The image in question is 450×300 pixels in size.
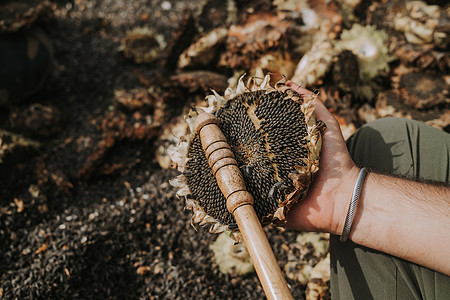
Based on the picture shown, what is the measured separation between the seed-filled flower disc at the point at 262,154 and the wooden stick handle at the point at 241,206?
137 millimetres

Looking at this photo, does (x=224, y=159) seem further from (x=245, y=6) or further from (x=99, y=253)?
(x=245, y=6)

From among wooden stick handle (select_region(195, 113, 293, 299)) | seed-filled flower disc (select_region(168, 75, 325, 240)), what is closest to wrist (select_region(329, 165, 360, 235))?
seed-filled flower disc (select_region(168, 75, 325, 240))

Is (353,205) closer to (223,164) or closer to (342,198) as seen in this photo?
(342,198)

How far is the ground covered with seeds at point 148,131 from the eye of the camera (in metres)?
2.95

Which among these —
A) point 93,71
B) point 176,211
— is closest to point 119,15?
point 93,71

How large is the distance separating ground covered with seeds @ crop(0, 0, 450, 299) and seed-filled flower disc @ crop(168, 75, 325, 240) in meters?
0.69

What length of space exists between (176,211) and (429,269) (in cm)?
236

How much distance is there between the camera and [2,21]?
3.54 m

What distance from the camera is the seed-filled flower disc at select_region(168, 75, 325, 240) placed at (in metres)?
1.80

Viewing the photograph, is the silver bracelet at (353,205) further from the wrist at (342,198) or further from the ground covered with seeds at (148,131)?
the ground covered with seeds at (148,131)

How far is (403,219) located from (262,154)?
0.83 m

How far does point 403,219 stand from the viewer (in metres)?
1.75

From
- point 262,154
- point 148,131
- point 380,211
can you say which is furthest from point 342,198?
point 148,131

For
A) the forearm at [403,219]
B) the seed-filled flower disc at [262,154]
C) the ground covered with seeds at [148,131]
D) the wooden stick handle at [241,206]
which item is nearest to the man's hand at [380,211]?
the forearm at [403,219]
